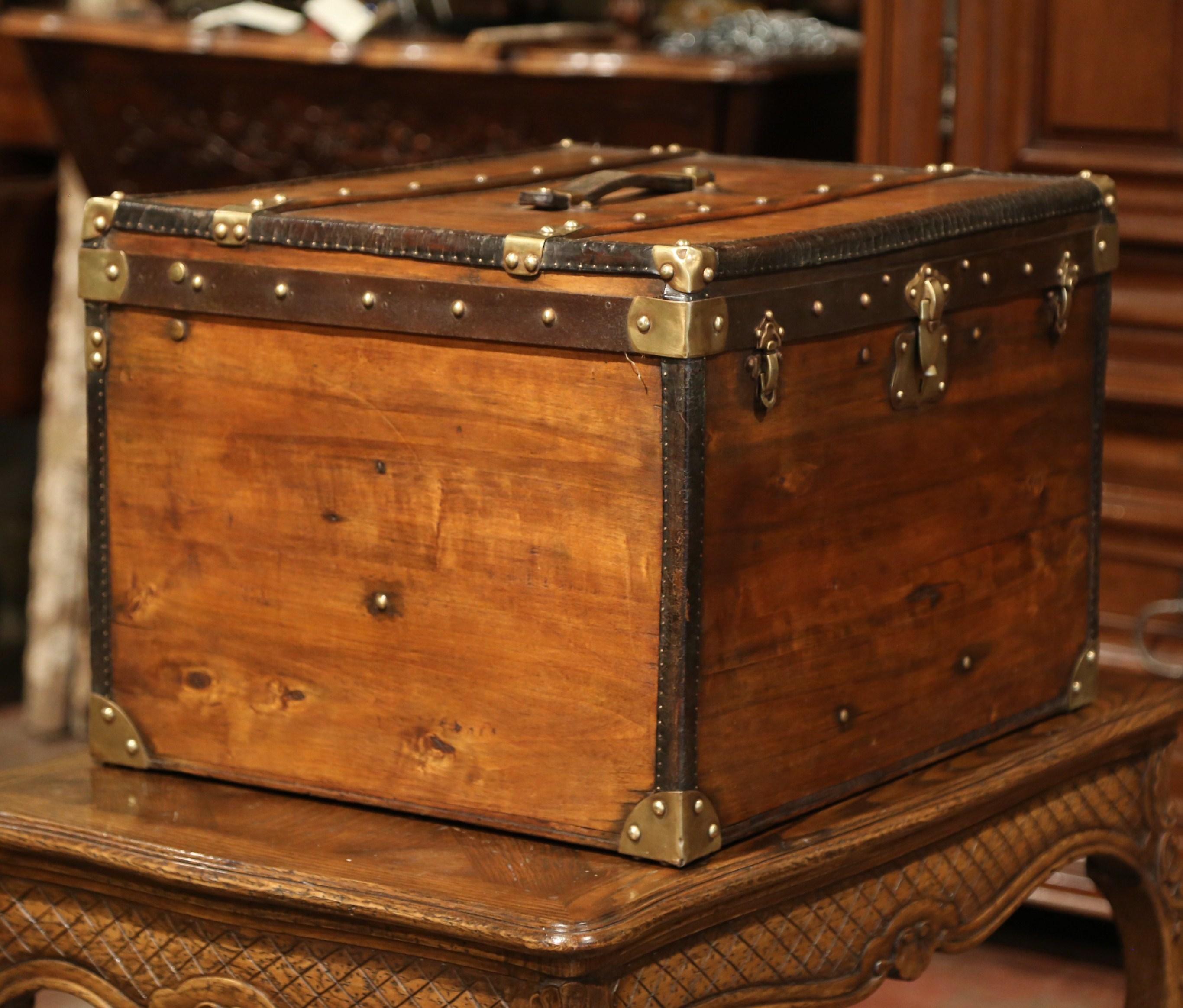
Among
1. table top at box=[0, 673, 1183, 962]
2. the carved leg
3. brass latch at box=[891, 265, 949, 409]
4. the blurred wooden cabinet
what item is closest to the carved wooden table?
table top at box=[0, 673, 1183, 962]

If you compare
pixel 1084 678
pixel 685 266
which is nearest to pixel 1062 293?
pixel 1084 678

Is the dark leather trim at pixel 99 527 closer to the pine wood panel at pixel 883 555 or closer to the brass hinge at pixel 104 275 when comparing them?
the brass hinge at pixel 104 275

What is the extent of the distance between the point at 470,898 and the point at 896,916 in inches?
15.3

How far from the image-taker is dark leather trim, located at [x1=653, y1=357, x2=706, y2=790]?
1.20 meters

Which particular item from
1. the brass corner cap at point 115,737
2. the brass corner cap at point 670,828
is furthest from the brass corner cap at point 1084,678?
the brass corner cap at point 115,737

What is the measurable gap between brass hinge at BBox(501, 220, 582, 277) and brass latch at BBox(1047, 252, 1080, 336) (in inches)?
18.4

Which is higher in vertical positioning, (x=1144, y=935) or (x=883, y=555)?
(x=883, y=555)

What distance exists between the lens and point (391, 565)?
1.33m

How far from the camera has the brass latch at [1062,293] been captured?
1.53 metres

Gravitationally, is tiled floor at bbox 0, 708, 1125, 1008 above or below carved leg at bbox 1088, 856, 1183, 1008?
below

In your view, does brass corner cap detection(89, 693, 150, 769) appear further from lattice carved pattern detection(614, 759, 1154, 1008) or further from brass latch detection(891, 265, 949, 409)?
brass latch detection(891, 265, 949, 409)

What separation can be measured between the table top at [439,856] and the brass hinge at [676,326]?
338mm

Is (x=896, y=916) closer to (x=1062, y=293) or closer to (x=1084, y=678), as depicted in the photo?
(x=1084, y=678)

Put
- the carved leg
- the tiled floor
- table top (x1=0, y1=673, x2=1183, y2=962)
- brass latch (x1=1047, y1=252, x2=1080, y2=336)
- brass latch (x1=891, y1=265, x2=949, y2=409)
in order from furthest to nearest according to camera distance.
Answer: the tiled floor
the carved leg
brass latch (x1=1047, y1=252, x2=1080, y2=336)
brass latch (x1=891, y1=265, x2=949, y2=409)
table top (x1=0, y1=673, x2=1183, y2=962)
